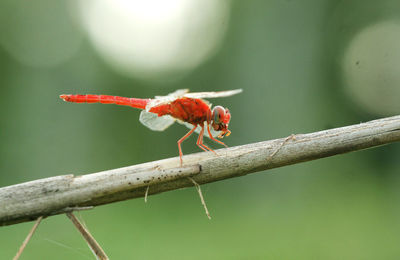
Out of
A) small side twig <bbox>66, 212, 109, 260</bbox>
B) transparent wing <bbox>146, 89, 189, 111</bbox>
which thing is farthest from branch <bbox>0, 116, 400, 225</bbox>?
transparent wing <bbox>146, 89, 189, 111</bbox>

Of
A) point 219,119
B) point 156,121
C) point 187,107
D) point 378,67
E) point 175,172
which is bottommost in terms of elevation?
point 175,172

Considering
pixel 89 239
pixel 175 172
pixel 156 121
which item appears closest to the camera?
pixel 89 239

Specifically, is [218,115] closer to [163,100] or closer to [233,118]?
[163,100]

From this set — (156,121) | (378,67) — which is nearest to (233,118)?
(378,67)

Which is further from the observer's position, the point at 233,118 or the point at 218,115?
the point at 233,118

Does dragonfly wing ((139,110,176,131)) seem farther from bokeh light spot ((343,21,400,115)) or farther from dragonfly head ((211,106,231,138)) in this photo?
bokeh light spot ((343,21,400,115))

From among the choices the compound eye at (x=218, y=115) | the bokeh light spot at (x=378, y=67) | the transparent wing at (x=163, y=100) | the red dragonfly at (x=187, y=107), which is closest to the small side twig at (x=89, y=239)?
the red dragonfly at (x=187, y=107)

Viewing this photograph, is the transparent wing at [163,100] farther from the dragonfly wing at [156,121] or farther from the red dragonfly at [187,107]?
the dragonfly wing at [156,121]
